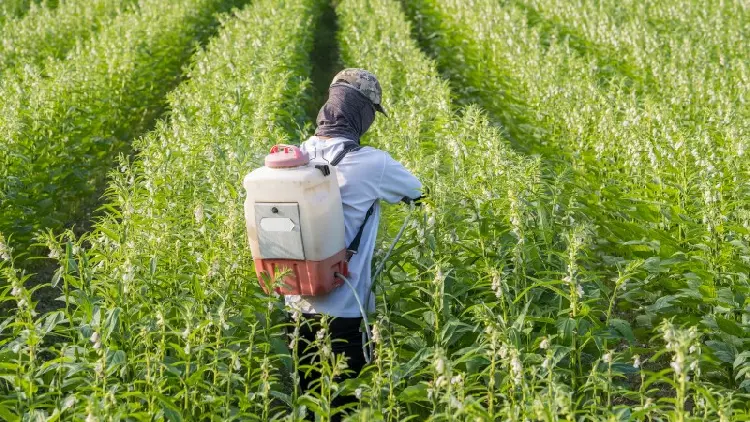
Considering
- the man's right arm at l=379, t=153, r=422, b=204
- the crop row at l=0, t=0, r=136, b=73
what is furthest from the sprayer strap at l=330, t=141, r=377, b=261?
the crop row at l=0, t=0, r=136, b=73

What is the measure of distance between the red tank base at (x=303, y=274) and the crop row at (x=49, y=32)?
6.84 metres

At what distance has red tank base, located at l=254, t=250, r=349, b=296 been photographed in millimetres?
3982

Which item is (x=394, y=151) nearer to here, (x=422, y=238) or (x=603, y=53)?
(x=422, y=238)

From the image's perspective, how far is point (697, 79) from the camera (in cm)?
938

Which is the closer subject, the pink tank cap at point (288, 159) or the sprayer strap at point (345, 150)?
the pink tank cap at point (288, 159)

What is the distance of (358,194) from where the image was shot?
4305mm

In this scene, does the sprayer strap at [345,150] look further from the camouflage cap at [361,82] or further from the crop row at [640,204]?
the crop row at [640,204]

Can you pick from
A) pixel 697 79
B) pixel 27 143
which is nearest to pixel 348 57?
pixel 697 79

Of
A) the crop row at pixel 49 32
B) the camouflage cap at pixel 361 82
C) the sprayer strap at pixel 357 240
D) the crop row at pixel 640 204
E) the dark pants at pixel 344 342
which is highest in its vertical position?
the camouflage cap at pixel 361 82

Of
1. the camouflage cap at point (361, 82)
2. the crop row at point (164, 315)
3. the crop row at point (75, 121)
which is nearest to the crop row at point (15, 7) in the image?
the crop row at point (75, 121)

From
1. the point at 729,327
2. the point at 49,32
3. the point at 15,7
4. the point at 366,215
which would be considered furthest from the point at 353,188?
the point at 15,7

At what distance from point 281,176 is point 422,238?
99cm

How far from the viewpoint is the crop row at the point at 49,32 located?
12.7 m

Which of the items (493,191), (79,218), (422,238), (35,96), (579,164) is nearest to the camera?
(422,238)
